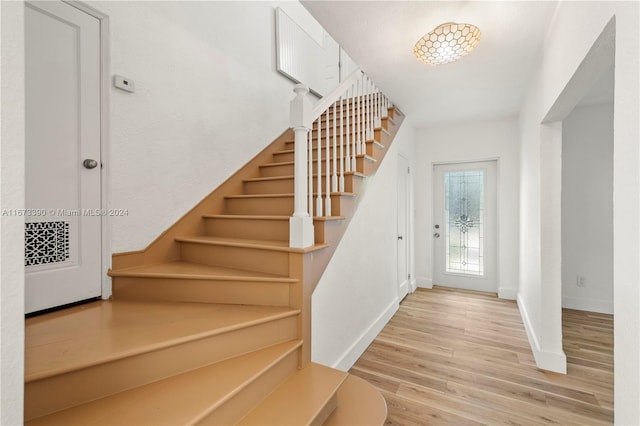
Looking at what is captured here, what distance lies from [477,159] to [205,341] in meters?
4.09

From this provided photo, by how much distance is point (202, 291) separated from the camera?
5.83ft

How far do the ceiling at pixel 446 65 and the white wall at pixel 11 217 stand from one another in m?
1.52

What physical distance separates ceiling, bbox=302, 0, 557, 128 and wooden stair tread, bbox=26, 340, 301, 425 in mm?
2080

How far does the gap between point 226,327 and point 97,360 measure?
505mm

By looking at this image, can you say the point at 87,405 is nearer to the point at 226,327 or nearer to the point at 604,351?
the point at 226,327

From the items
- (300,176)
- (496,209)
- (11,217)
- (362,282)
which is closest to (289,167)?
(300,176)

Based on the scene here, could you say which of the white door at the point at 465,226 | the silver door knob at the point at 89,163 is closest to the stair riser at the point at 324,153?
the silver door knob at the point at 89,163

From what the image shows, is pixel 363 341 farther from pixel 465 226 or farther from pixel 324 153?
pixel 465 226

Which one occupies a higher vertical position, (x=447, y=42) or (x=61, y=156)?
(x=447, y=42)

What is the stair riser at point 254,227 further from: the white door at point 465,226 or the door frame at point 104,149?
the white door at point 465,226

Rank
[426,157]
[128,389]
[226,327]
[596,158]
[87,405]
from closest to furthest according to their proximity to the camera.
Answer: [87,405]
[128,389]
[226,327]
[596,158]
[426,157]

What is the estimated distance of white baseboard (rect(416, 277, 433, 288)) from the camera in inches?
170

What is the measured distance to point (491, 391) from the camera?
1.95 m

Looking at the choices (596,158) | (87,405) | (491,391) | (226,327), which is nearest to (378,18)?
(226,327)
